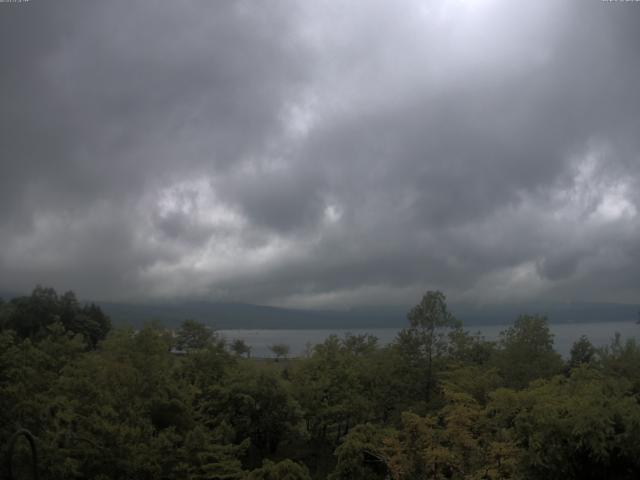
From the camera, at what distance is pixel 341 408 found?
33344 mm

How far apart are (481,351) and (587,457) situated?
2145 cm

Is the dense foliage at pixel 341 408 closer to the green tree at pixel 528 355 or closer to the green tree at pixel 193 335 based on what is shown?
the green tree at pixel 528 355

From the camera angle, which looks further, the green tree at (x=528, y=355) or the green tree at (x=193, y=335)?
the green tree at (x=193, y=335)

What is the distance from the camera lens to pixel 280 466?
24.7 m

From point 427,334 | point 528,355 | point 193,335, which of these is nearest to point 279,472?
point 427,334

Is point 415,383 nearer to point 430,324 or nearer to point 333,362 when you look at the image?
point 430,324

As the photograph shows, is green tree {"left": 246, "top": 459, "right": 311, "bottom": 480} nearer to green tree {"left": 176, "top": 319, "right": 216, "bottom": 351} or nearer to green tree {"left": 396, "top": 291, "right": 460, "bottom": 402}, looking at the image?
green tree {"left": 396, "top": 291, "right": 460, "bottom": 402}

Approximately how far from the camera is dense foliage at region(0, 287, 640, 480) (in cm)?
1822

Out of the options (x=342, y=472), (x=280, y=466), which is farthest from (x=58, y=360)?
(x=342, y=472)

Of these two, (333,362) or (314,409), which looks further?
(333,362)

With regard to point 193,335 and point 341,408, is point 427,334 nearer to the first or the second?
point 341,408

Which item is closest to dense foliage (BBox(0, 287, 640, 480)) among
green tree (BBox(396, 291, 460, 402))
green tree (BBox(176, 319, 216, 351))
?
green tree (BBox(396, 291, 460, 402))

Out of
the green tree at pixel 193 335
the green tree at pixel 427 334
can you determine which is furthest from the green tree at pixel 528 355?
the green tree at pixel 193 335

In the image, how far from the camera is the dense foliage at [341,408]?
1822 cm
